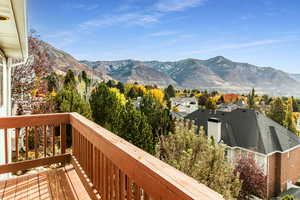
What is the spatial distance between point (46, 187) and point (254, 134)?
704 inches

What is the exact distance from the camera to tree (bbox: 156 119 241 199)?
6.45 meters

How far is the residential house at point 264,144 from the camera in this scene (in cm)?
1625

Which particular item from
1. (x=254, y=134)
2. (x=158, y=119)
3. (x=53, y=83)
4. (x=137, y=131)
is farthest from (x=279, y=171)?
(x=53, y=83)

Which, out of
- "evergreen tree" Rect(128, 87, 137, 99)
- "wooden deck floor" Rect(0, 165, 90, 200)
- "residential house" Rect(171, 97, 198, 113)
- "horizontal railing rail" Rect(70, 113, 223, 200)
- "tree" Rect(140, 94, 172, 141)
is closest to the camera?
"horizontal railing rail" Rect(70, 113, 223, 200)

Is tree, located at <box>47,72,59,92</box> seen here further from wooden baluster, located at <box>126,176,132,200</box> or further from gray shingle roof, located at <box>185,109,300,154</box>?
gray shingle roof, located at <box>185,109,300,154</box>

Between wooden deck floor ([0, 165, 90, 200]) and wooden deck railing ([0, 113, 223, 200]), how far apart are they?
0.35 ft

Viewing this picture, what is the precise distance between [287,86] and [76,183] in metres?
90.4

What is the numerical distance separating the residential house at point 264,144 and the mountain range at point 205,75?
59.1 meters

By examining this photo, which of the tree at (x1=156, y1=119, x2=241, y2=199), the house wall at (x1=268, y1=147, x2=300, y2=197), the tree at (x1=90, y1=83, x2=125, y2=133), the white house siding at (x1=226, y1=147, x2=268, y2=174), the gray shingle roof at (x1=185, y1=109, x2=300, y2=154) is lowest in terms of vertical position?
the house wall at (x1=268, y1=147, x2=300, y2=197)

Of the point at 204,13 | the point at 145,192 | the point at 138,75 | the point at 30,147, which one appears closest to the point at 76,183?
the point at 145,192

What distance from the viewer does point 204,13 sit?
52.7 meters

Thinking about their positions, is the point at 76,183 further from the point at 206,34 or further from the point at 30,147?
the point at 206,34

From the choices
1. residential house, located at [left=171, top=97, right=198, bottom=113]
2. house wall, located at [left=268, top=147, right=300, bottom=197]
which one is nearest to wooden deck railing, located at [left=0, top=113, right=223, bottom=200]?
house wall, located at [left=268, top=147, right=300, bottom=197]

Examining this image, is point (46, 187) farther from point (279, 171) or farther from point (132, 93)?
point (132, 93)
